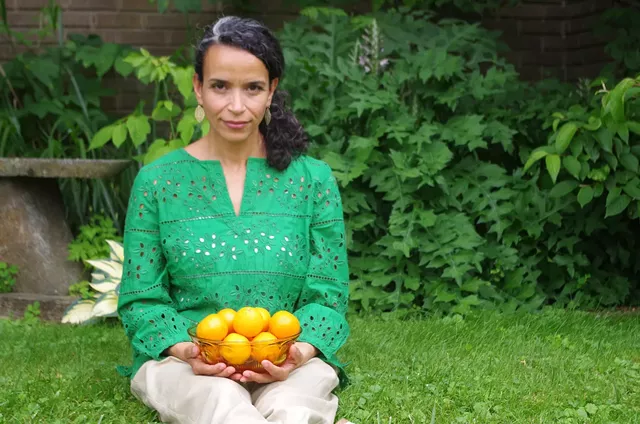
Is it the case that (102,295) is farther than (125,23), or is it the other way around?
(125,23)

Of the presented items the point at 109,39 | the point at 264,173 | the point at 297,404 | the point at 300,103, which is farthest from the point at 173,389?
the point at 109,39

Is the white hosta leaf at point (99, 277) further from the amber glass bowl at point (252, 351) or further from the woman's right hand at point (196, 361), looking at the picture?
the amber glass bowl at point (252, 351)

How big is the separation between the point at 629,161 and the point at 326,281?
2.48m

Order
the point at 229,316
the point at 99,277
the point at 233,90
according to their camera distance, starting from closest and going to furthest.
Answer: the point at 229,316, the point at 233,90, the point at 99,277

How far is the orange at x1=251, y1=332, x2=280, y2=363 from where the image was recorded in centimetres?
289

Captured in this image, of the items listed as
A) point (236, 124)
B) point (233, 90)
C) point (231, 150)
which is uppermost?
point (233, 90)

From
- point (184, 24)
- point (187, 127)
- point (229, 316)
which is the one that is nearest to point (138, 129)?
point (187, 127)

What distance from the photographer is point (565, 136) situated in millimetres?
4973

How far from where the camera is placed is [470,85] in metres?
5.80

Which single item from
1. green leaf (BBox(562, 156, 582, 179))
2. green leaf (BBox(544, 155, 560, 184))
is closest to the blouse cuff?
green leaf (BBox(544, 155, 560, 184))

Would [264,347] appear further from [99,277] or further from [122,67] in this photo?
[122,67]

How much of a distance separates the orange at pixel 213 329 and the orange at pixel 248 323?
4 centimetres

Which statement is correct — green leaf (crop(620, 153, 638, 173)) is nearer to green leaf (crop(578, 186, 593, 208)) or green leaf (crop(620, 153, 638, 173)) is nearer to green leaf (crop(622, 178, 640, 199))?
green leaf (crop(622, 178, 640, 199))

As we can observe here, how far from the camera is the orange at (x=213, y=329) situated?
9.44ft
